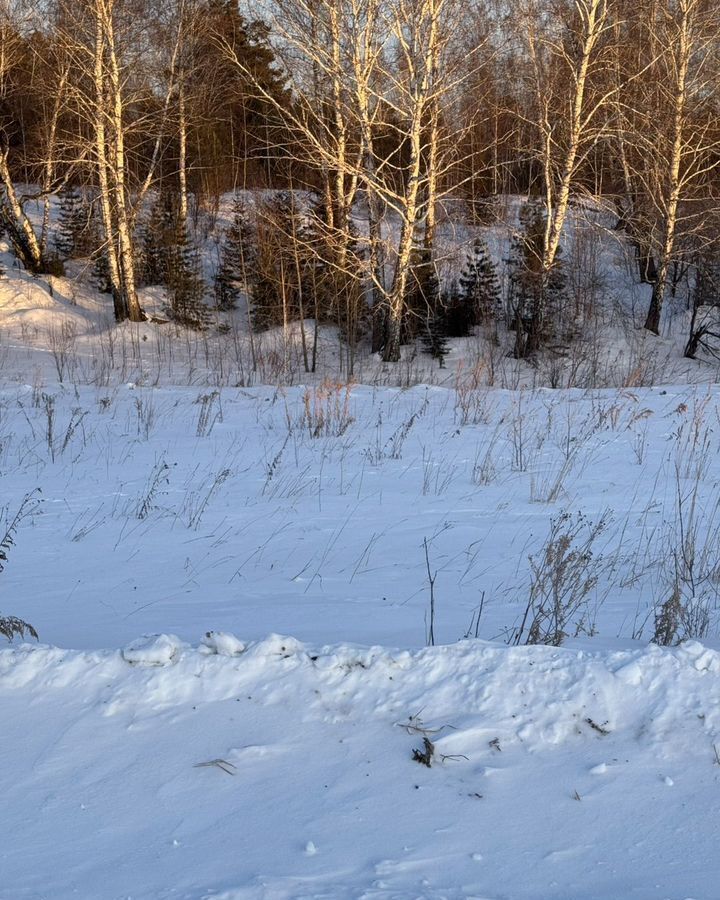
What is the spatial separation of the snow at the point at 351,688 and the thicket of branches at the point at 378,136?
842 centimetres

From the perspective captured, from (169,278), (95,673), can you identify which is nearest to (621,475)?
(95,673)

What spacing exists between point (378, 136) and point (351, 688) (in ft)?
50.0

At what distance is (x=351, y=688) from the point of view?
2.53 metres

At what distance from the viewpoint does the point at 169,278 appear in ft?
61.0

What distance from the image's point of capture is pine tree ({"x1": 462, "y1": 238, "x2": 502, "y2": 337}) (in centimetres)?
1775

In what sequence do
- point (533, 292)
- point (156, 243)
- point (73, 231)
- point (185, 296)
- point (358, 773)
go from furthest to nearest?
point (73, 231) < point (156, 243) < point (185, 296) < point (533, 292) < point (358, 773)

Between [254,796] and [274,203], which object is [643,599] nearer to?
[254,796]

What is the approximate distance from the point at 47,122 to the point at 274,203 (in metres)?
5.36

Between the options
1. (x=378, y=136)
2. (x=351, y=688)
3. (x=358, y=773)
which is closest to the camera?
(x=358, y=773)

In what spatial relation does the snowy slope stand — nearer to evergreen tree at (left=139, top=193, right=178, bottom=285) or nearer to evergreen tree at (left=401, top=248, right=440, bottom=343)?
evergreen tree at (left=401, top=248, right=440, bottom=343)

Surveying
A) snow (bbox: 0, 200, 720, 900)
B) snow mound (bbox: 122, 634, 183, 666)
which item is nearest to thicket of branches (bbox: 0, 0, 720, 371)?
snow (bbox: 0, 200, 720, 900)

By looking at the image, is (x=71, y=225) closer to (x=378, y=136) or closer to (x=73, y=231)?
(x=73, y=231)

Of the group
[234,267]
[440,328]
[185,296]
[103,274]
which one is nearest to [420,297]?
[440,328]

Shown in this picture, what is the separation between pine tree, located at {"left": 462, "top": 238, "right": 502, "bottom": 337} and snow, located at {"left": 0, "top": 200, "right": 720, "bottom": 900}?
37.7 ft
